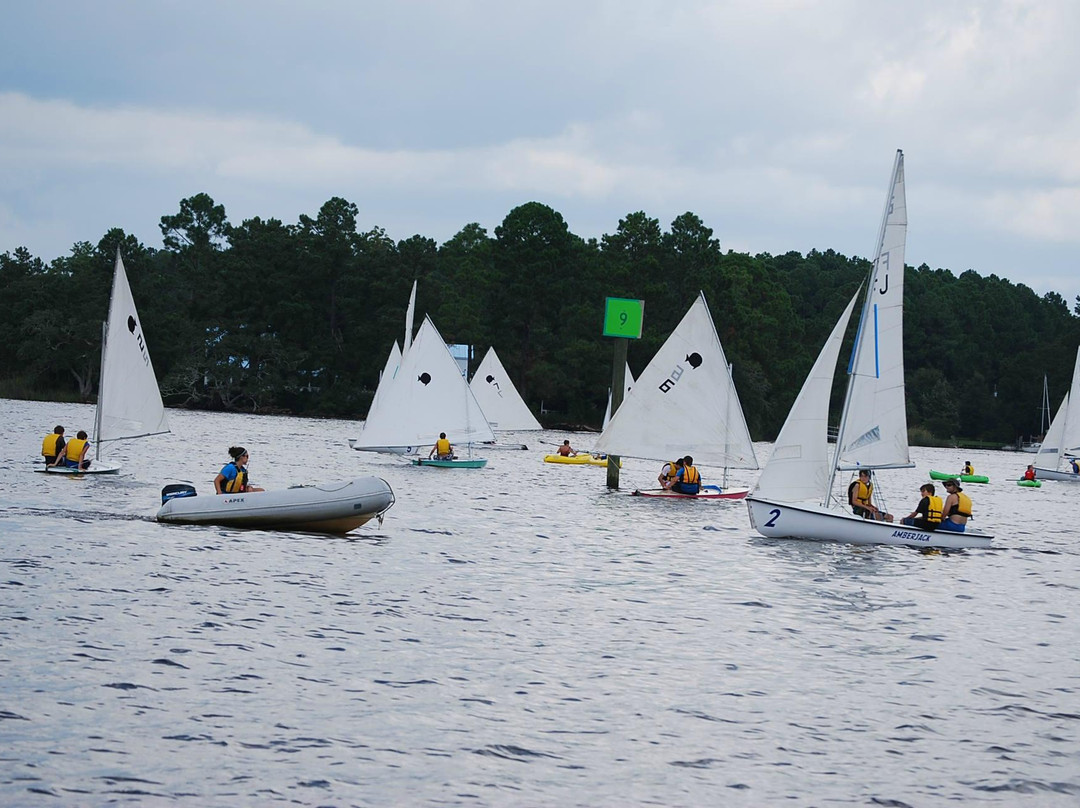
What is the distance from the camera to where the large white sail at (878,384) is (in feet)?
82.2

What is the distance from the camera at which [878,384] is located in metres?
25.4

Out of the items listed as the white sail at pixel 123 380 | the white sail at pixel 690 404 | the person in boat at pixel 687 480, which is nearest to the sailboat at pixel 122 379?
the white sail at pixel 123 380

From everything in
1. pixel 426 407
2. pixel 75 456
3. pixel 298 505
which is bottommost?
pixel 298 505

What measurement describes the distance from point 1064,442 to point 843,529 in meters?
43.1

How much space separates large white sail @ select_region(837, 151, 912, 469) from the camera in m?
25.1

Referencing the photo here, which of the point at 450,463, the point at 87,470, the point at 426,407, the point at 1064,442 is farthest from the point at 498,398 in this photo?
the point at 87,470

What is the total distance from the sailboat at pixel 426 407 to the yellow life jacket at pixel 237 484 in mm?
18148

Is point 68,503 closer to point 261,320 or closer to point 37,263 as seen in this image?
point 261,320

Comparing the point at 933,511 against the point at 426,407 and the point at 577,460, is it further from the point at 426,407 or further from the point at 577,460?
the point at 577,460

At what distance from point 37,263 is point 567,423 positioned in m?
54.3

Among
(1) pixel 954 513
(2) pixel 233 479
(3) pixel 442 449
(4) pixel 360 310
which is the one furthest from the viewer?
(4) pixel 360 310

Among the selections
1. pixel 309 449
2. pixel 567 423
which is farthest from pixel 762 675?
pixel 567 423

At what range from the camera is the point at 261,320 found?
10969cm

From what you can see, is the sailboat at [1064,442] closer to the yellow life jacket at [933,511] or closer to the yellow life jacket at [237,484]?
the yellow life jacket at [933,511]
